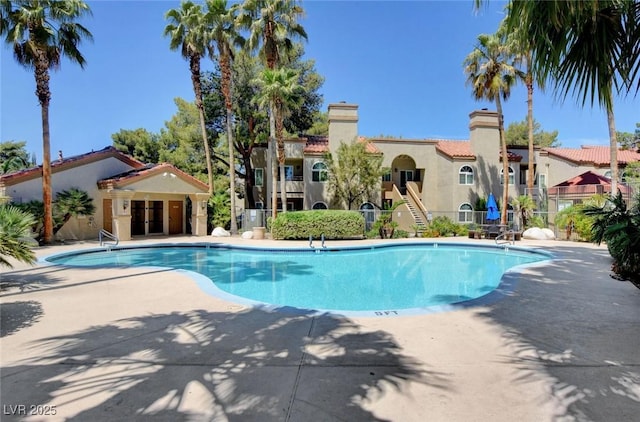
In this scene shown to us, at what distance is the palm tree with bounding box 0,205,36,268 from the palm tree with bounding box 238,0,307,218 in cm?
1546

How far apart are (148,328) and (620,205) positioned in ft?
32.3

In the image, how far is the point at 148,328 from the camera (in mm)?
5219

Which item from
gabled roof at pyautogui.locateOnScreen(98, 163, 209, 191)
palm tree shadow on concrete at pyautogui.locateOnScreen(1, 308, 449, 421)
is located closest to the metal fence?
gabled roof at pyautogui.locateOnScreen(98, 163, 209, 191)

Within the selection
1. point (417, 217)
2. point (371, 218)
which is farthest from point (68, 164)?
point (417, 217)

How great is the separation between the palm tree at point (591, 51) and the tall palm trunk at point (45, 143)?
21.3 meters

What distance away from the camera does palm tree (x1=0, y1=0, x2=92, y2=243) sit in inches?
608

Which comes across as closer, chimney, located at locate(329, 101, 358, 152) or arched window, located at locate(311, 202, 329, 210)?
chimney, located at locate(329, 101, 358, 152)

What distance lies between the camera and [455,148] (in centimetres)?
2764

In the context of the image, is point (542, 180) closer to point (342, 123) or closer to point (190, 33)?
point (342, 123)

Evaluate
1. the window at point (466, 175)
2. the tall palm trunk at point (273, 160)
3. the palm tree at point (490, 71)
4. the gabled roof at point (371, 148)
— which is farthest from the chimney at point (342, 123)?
the window at point (466, 175)

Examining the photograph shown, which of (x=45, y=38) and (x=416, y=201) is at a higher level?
(x=45, y=38)

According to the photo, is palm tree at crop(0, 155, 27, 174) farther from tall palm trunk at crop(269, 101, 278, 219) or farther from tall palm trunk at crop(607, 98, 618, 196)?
tall palm trunk at crop(607, 98, 618, 196)

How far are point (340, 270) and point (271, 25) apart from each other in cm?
1561

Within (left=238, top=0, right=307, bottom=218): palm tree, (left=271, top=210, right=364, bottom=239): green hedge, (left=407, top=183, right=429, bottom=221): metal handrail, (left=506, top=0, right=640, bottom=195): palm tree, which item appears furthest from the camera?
(left=407, top=183, right=429, bottom=221): metal handrail
